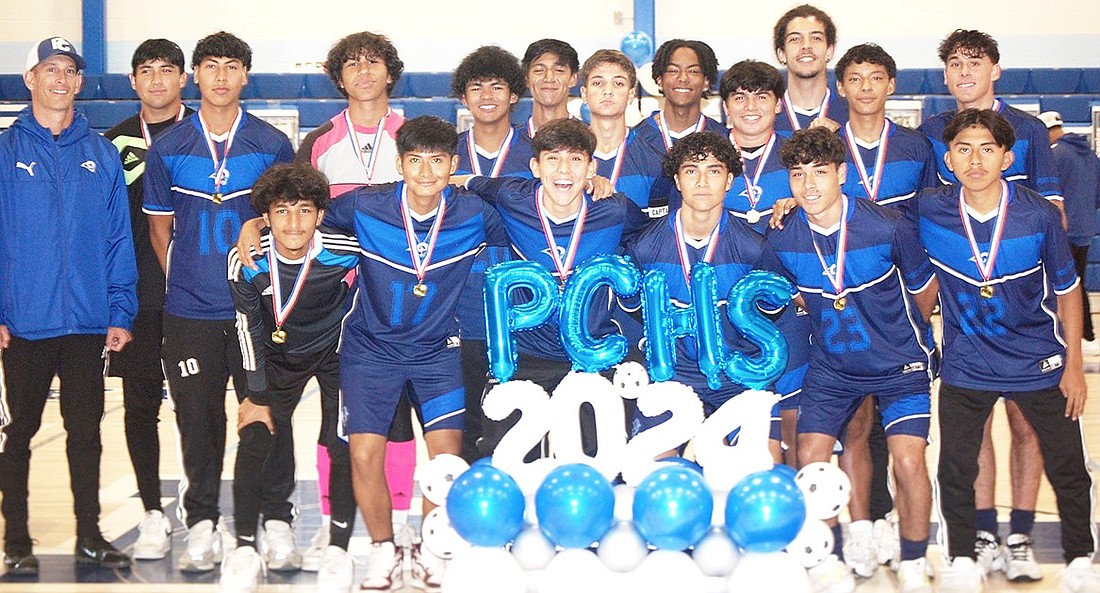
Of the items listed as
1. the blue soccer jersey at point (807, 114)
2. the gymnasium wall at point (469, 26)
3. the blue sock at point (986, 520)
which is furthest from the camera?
the gymnasium wall at point (469, 26)

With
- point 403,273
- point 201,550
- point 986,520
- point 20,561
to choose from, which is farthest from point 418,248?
point 986,520

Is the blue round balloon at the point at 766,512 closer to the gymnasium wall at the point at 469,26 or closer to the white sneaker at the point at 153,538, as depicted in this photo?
the white sneaker at the point at 153,538

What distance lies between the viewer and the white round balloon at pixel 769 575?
3539 millimetres

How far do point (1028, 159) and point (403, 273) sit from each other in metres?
2.42

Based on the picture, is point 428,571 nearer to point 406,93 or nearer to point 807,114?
point 807,114

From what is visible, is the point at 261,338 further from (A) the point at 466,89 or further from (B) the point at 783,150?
(B) the point at 783,150

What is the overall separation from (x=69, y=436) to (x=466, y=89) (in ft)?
6.61

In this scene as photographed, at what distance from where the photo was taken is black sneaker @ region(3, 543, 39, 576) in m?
4.53

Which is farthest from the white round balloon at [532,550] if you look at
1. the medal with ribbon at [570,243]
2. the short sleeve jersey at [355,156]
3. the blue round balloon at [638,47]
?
the blue round balloon at [638,47]

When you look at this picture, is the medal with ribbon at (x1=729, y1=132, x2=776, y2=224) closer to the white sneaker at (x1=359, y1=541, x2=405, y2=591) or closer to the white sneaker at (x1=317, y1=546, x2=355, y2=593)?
the white sneaker at (x1=359, y1=541, x2=405, y2=591)

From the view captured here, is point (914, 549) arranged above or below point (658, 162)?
below

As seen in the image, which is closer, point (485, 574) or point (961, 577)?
point (485, 574)

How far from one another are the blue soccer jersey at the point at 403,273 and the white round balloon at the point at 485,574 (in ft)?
2.92

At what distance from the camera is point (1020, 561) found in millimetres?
4445
